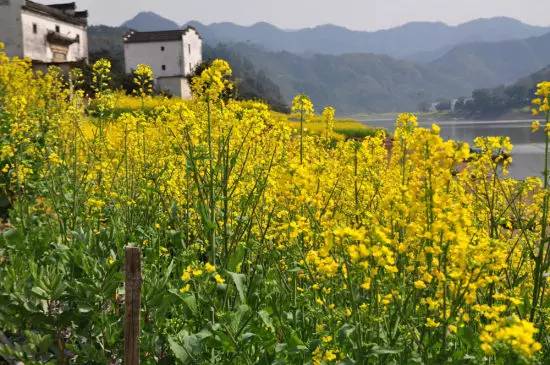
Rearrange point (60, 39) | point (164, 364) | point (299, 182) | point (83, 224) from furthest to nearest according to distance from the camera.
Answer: point (60, 39) < point (83, 224) < point (164, 364) < point (299, 182)

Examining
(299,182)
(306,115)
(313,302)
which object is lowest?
(313,302)

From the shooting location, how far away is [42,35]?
1763 inches

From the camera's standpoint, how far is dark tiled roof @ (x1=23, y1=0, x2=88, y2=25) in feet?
142

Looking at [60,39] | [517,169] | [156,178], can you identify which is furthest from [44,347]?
[60,39]

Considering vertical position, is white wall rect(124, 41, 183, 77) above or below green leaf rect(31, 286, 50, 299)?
above

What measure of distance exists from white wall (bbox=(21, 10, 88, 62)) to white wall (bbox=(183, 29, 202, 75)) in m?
12.4

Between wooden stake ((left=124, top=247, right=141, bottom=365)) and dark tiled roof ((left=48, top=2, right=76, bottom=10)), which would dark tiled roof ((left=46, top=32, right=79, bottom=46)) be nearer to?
dark tiled roof ((left=48, top=2, right=76, bottom=10))

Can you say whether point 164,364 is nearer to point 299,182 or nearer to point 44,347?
point 44,347

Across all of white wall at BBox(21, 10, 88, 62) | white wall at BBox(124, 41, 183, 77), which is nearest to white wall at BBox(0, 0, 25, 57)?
white wall at BBox(21, 10, 88, 62)

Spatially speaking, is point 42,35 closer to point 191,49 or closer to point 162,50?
point 162,50

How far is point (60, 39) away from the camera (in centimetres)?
4650

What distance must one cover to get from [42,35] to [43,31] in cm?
41

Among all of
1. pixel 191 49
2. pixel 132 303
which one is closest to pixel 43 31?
pixel 191 49

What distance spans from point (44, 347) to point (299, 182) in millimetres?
2226
